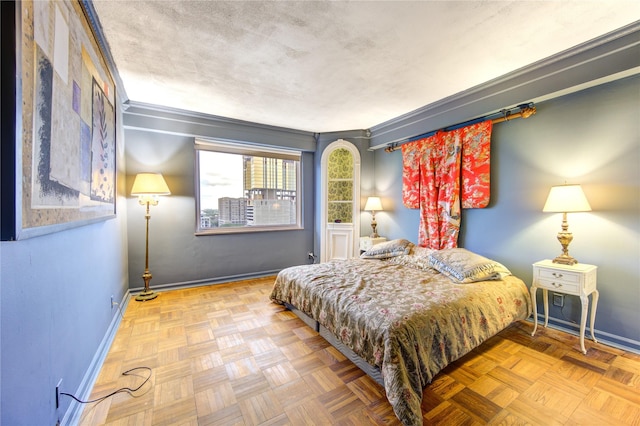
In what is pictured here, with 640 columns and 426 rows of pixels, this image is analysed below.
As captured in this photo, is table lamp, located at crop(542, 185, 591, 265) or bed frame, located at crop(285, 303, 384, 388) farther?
table lamp, located at crop(542, 185, 591, 265)

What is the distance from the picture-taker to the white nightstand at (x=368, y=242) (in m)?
4.09

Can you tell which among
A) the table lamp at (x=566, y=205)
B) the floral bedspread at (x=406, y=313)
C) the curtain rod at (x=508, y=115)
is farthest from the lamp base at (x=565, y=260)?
the curtain rod at (x=508, y=115)

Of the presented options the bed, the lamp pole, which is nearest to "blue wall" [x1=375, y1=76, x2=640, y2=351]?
the bed

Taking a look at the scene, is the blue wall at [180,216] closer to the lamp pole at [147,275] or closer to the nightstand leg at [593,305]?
the lamp pole at [147,275]

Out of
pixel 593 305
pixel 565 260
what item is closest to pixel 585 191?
pixel 565 260

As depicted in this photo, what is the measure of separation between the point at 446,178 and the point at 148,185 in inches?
145

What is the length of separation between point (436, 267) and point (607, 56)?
7.30 feet

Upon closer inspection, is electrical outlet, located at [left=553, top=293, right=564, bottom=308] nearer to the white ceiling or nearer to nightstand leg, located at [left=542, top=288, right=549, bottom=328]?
nightstand leg, located at [left=542, top=288, right=549, bottom=328]

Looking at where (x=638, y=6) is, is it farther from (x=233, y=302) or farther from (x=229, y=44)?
(x=233, y=302)

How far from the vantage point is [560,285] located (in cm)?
216

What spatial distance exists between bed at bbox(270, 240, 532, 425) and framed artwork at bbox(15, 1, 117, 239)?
174 cm

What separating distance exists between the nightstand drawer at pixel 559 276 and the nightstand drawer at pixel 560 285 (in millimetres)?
18

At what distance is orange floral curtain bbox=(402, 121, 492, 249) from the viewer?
2.91 meters

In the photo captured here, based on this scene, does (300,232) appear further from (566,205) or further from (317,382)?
(566,205)
